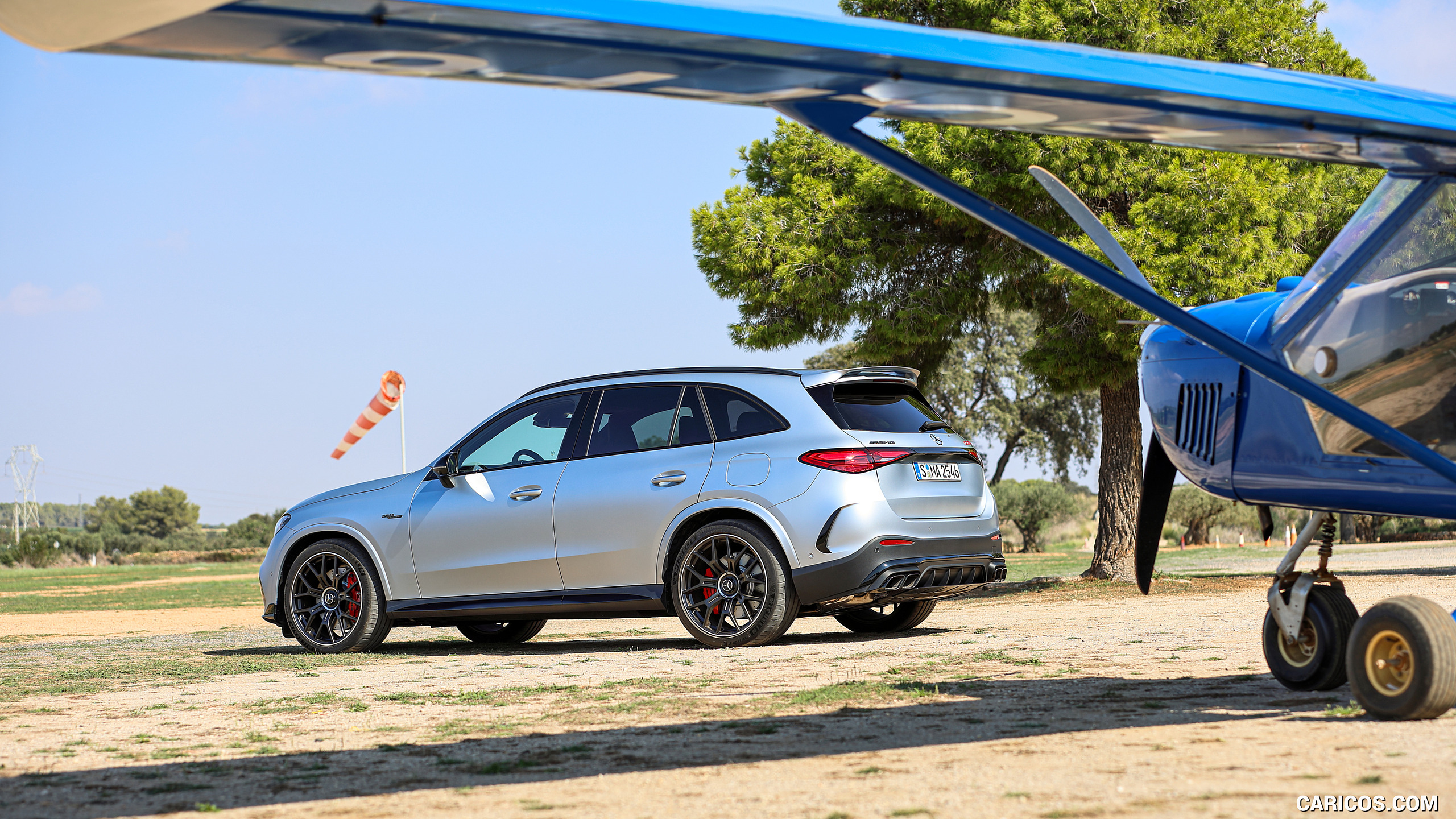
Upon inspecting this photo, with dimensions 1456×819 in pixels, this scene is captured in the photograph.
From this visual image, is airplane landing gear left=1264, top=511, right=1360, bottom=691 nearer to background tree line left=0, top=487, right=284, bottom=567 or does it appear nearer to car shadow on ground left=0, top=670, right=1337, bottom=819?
car shadow on ground left=0, top=670, right=1337, bottom=819

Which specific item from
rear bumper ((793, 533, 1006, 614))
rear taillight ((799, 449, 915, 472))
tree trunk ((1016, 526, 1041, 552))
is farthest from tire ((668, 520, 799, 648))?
tree trunk ((1016, 526, 1041, 552))

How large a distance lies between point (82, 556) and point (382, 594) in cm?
5181

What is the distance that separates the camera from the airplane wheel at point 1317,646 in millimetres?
6227

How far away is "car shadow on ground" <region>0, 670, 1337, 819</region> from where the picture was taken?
4.66 m

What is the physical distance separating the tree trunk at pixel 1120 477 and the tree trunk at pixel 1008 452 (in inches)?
1108

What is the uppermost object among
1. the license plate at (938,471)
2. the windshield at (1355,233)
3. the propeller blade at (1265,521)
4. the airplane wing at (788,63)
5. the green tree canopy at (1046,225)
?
the green tree canopy at (1046,225)

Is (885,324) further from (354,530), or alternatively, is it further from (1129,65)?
(1129,65)

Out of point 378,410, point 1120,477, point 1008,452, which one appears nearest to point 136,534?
point 378,410

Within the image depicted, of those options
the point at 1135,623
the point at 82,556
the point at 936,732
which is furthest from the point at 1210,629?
the point at 82,556

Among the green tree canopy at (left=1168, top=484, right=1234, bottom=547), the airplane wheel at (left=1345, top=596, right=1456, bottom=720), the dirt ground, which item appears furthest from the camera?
the green tree canopy at (left=1168, top=484, right=1234, bottom=547)

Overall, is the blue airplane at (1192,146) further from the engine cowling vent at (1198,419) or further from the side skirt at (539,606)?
the side skirt at (539,606)

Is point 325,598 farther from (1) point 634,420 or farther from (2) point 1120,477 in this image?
(2) point 1120,477

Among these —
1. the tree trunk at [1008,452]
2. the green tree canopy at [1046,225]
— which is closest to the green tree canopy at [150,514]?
the tree trunk at [1008,452]

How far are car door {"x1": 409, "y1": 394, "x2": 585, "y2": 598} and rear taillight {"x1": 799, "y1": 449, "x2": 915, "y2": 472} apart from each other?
1972 mm
